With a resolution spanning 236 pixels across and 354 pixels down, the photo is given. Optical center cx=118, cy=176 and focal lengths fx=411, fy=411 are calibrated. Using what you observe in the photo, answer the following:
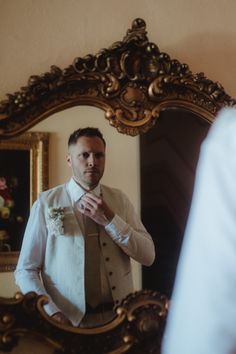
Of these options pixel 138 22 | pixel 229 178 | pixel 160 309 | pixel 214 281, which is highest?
pixel 138 22

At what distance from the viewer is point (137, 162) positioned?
840mm

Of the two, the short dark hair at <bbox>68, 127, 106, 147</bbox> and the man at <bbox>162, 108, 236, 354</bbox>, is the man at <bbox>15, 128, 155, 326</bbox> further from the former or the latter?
the man at <bbox>162, 108, 236, 354</bbox>

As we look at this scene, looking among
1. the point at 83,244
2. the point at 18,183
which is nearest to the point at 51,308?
the point at 83,244

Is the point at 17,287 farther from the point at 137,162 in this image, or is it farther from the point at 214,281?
the point at 214,281

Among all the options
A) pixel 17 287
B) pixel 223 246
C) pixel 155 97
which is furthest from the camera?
pixel 155 97

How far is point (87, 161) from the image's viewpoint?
0.82m

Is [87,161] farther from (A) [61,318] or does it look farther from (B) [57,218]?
(A) [61,318]

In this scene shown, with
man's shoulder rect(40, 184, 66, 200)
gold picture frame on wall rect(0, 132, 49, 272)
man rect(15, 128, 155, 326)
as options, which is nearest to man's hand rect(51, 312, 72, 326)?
man rect(15, 128, 155, 326)

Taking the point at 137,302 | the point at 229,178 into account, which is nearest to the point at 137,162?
the point at 137,302

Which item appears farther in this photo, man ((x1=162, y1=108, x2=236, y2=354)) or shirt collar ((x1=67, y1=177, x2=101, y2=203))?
shirt collar ((x1=67, y1=177, x2=101, y2=203))

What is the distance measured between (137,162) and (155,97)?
0.48 feet

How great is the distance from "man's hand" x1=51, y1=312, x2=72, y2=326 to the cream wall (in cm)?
9

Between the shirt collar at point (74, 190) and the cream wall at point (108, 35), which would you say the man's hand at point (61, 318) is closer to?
the cream wall at point (108, 35)

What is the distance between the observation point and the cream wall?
32.6 inches
